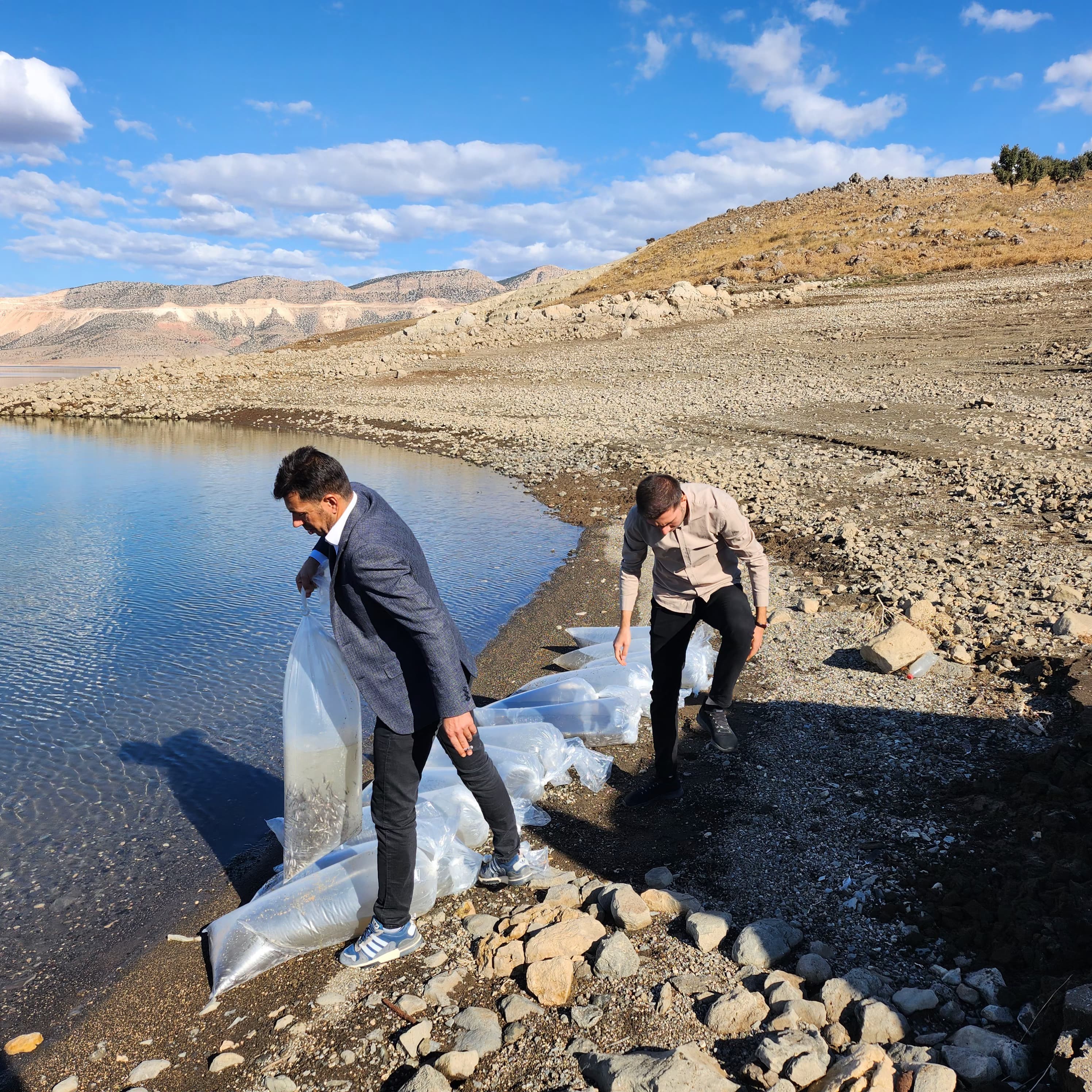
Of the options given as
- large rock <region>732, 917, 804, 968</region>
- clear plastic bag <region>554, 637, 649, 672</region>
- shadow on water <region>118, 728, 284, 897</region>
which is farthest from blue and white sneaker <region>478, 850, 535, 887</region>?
clear plastic bag <region>554, 637, 649, 672</region>

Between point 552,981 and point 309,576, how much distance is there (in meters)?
1.51

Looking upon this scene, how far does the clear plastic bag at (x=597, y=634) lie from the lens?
5445mm

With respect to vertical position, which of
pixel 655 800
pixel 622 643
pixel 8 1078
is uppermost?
pixel 622 643

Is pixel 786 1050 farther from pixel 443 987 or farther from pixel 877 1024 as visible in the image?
pixel 443 987

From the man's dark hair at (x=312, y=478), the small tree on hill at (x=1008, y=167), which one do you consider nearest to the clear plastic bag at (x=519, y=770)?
the man's dark hair at (x=312, y=478)

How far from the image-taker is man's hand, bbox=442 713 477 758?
260 cm

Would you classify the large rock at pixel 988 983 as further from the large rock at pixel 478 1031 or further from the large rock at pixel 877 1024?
the large rock at pixel 478 1031

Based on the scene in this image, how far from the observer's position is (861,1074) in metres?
2.06

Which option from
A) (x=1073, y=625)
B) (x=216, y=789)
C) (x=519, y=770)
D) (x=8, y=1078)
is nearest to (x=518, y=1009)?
(x=519, y=770)

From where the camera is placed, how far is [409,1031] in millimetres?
2434

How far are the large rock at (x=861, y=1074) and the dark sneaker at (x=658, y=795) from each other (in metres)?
1.71

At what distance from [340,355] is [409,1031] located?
90.9 ft

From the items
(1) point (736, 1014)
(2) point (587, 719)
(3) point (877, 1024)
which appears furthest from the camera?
(2) point (587, 719)

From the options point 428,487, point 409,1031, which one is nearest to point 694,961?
point 409,1031
